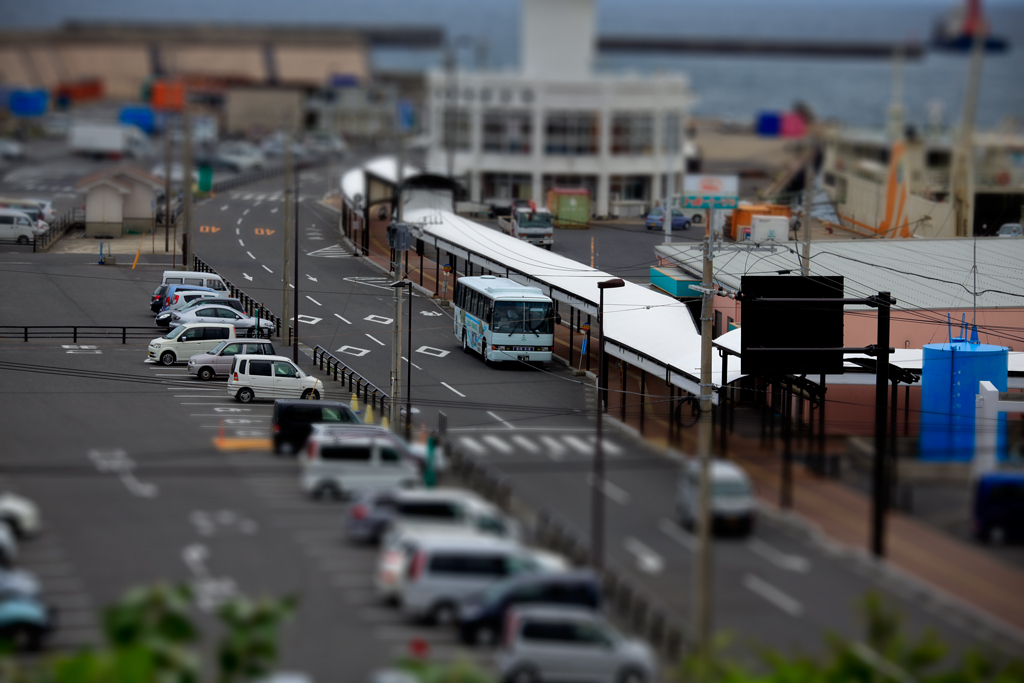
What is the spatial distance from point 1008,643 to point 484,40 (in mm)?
79646

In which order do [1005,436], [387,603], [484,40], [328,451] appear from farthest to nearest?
1. [484,40]
2. [1005,436]
3. [328,451]
4. [387,603]

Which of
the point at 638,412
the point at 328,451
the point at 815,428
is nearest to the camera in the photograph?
the point at 328,451

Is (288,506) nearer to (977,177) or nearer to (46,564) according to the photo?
(46,564)

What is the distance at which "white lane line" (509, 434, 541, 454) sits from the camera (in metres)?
29.8

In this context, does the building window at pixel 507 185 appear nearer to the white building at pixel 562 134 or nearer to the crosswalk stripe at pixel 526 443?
the white building at pixel 562 134

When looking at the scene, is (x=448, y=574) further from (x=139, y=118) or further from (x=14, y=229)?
(x=139, y=118)

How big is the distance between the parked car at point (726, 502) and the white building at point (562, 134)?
198ft

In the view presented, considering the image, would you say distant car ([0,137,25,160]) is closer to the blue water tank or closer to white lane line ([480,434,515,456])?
white lane line ([480,434,515,456])

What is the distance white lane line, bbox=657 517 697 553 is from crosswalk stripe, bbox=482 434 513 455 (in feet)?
21.8

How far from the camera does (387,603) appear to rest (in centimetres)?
2177

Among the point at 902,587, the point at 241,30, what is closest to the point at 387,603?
the point at 902,587

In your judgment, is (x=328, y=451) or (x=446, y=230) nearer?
(x=328, y=451)

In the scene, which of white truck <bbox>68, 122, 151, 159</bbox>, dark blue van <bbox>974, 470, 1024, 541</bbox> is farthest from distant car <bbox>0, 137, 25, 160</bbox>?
dark blue van <bbox>974, 470, 1024, 541</bbox>

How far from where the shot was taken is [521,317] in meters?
45.2
